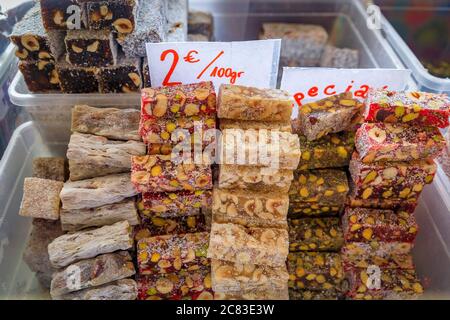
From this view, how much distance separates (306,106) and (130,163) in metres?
0.65

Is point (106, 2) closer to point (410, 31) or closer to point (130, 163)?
point (130, 163)

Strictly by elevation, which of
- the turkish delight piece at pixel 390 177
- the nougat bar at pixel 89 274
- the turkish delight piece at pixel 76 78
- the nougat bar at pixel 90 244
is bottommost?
the nougat bar at pixel 89 274

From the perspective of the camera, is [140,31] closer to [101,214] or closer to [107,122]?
[107,122]

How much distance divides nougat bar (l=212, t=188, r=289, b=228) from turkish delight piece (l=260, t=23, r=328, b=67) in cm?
129

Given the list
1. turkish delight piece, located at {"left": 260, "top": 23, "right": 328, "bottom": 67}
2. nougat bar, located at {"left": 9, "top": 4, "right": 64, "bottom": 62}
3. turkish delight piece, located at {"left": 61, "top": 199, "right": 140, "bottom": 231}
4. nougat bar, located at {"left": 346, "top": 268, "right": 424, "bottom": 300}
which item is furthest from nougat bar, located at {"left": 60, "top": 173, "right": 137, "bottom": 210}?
turkish delight piece, located at {"left": 260, "top": 23, "right": 328, "bottom": 67}

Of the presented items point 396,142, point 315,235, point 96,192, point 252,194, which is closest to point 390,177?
point 396,142

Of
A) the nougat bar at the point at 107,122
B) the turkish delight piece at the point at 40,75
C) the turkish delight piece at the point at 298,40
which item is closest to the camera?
the nougat bar at the point at 107,122

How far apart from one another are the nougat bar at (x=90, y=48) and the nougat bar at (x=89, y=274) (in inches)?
28.0

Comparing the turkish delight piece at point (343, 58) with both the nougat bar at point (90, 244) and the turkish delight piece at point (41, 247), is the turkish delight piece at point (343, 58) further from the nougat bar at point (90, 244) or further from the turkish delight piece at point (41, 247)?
the turkish delight piece at point (41, 247)

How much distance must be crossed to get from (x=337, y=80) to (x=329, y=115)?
0.24 metres

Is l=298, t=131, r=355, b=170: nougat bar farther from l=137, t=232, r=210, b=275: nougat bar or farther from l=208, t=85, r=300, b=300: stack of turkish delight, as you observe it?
l=137, t=232, r=210, b=275: nougat bar

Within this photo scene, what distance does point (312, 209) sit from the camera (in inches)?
63.5

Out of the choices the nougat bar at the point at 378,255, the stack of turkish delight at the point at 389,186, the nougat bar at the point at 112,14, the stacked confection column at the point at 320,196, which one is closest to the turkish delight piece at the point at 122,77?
the nougat bar at the point at 112,14

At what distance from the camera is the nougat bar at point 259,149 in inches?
51.6
